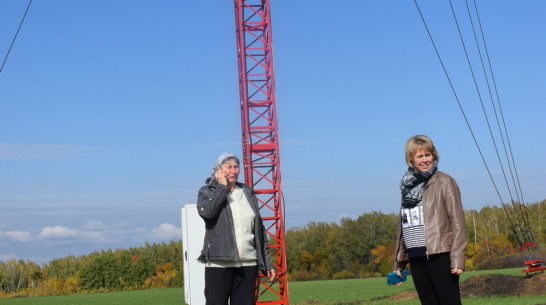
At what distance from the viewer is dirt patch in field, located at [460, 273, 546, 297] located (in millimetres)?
16453

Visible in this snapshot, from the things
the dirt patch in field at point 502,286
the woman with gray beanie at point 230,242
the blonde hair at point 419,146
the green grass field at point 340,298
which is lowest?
the green grass field at point 340,298

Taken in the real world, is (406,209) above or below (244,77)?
below

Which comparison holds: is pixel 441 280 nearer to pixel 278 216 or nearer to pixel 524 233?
pixel 524 233

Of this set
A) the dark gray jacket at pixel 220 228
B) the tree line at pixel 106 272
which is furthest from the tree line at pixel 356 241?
the dark gray jacket at pixel 220 228

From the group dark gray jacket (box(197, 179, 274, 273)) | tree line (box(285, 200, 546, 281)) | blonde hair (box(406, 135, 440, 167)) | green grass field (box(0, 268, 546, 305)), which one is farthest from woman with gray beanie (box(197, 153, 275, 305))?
tree line (box(285, 200, 546, 281))

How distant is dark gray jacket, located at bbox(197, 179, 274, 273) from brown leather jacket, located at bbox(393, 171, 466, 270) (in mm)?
1266

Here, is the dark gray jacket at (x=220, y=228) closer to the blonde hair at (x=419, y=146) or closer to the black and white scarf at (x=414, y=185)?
the black and white scarf at (x=414, y=185)

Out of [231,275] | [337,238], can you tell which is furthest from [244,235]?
[337,238]

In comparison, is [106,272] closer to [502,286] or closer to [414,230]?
[502,286]

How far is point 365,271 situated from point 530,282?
5017 cm

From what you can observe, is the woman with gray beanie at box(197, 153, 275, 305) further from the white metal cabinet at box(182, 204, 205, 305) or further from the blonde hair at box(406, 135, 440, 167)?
the white metal cabinet at box(182, 204, 205, 305)

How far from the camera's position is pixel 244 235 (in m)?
4.77

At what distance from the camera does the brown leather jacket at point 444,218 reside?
4.31m

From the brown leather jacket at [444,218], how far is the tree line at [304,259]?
57931 millimetres
